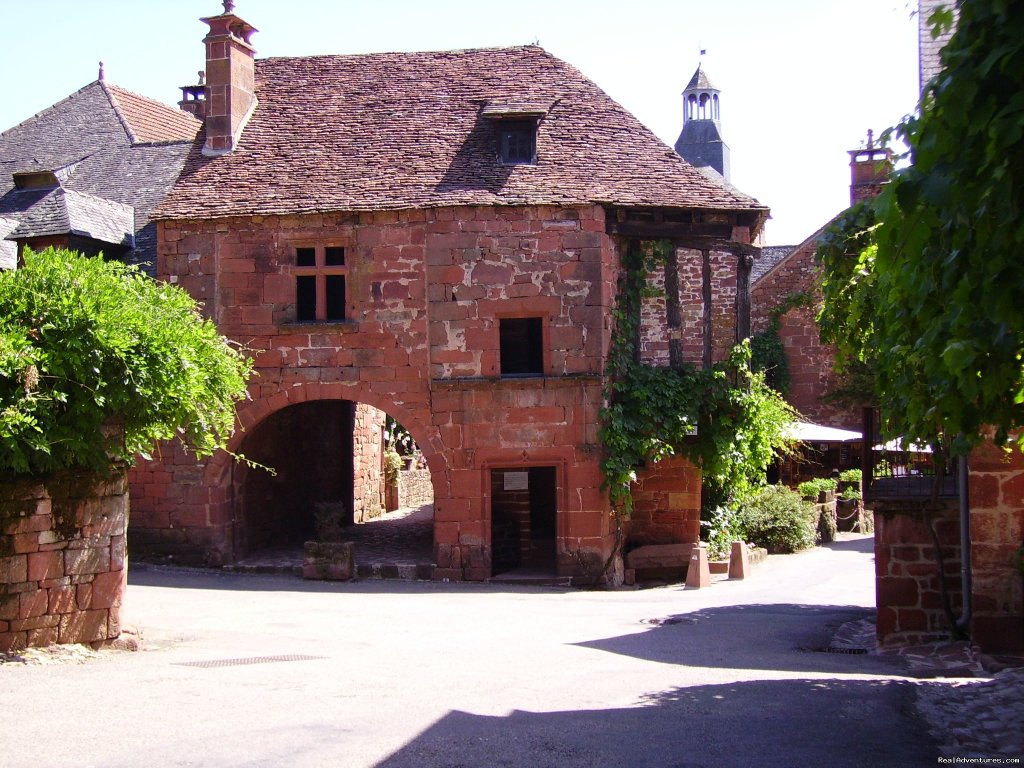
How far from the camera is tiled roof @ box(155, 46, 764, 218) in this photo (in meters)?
17.2

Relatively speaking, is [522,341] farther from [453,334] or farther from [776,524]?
[776,524]

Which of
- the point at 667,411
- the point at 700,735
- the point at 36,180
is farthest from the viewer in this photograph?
the point at 36,180

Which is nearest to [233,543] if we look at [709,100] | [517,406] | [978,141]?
[517,406]

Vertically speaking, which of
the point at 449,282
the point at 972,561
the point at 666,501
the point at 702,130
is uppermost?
the point at 702,130

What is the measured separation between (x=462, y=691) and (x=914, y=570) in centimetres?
525

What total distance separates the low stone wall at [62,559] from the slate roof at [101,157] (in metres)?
9.09

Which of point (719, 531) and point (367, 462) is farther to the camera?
point (367, 462)

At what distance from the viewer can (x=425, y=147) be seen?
1812 centimetres

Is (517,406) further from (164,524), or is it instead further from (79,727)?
(79,727)

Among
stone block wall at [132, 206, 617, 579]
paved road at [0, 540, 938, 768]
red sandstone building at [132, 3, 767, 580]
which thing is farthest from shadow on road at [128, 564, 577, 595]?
paved road at [0, 540, 938, 768]

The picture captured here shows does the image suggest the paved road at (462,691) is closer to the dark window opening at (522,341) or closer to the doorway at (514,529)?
the doorway at (514,529)

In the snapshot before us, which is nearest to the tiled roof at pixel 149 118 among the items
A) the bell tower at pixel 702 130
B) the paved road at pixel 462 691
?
the paved road at pixel 462 691

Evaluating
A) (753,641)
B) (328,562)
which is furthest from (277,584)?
(753,641)

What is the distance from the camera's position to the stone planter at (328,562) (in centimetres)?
1689
